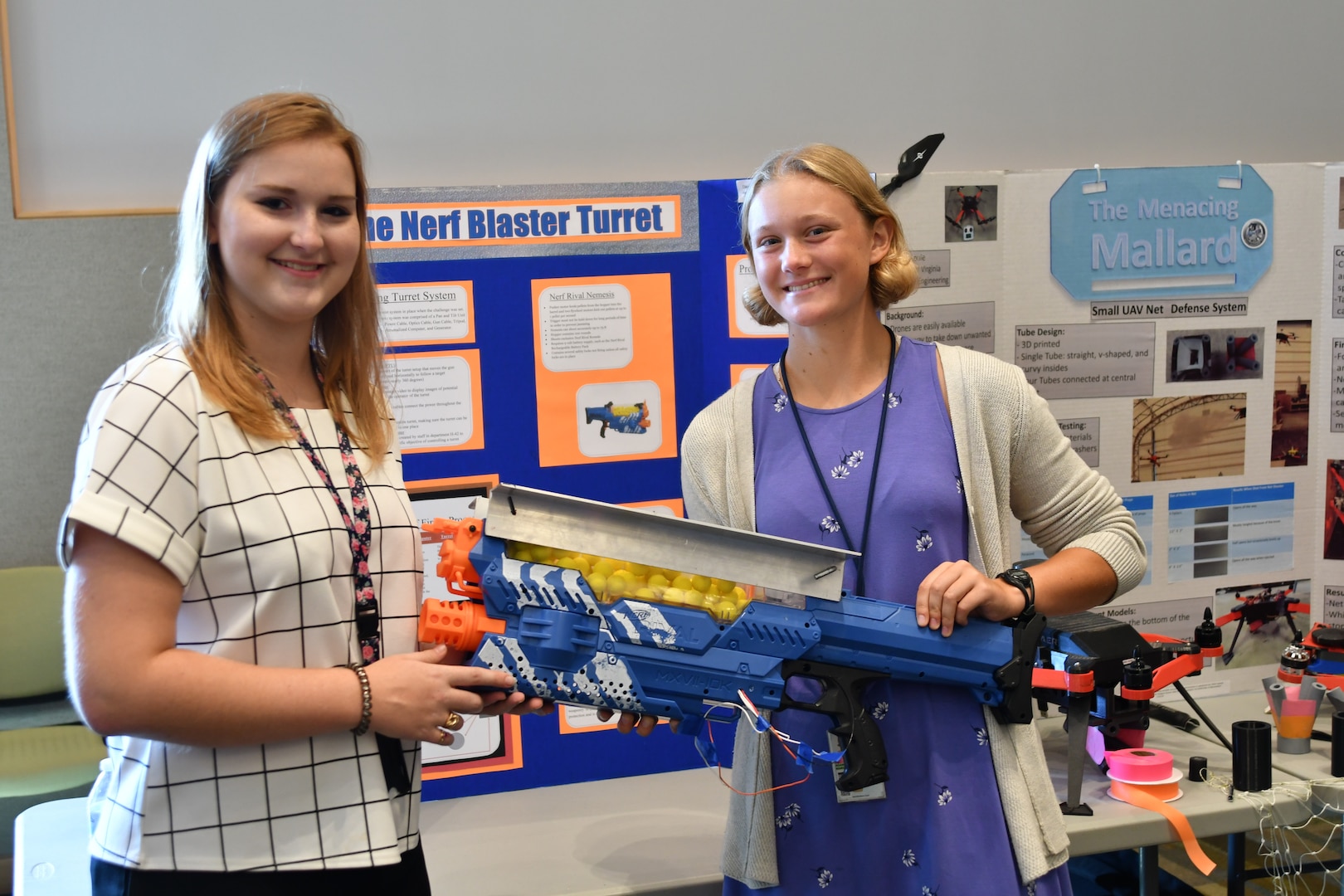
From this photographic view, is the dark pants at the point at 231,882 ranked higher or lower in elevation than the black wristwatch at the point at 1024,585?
lower

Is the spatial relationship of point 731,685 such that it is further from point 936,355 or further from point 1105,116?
point 1105,116

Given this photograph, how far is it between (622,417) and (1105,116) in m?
1.65

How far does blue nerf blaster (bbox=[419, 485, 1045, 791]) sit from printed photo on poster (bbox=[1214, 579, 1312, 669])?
171 cm

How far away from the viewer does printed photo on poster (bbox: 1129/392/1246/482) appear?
8.83ft

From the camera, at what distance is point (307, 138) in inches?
46.7

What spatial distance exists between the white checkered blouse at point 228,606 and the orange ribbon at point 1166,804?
1515mm

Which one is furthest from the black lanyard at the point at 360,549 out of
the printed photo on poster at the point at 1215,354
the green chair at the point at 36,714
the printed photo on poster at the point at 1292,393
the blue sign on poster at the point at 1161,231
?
the printed photo on poster at the point at 1292,393

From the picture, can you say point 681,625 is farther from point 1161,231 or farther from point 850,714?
point 1161,231

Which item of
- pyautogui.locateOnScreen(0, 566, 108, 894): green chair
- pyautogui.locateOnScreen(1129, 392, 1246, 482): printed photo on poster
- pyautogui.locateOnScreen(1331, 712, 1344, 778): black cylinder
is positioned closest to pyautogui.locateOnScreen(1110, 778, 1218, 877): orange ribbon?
pyautogui.locateOnScreen(1331, 712, 1344, 778): black cylinder

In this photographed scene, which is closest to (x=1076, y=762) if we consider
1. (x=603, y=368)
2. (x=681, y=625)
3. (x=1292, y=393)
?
(x=681, y=625)

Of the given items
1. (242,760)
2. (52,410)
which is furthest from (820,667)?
(52,410)

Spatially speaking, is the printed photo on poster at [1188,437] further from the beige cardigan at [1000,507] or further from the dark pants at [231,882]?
the dark pants at [231,882]

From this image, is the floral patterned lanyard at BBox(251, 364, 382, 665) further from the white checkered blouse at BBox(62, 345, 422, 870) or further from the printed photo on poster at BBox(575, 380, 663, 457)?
the printed photo on poster at BBox(575, 380, 663, 457)

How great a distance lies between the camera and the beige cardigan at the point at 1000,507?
140 cm
